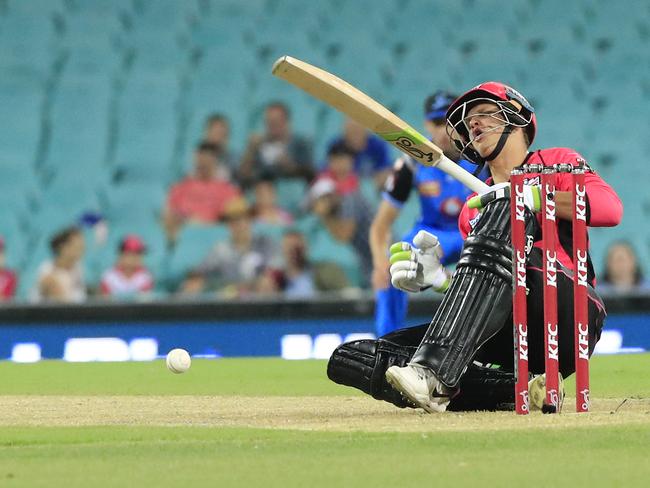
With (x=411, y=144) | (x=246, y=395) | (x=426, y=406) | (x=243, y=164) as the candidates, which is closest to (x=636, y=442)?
(x=426, y=406)

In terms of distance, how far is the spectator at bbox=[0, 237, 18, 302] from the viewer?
12.1 meters

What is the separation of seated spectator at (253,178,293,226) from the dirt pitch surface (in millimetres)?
6448

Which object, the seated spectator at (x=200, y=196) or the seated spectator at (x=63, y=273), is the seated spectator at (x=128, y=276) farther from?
the seated spectator at (x=200, y=196)

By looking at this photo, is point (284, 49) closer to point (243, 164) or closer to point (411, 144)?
point (243, 164)

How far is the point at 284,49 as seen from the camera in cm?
1409

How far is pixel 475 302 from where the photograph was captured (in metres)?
4.40

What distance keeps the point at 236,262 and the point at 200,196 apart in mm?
927

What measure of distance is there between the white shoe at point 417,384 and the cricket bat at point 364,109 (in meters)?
0.88

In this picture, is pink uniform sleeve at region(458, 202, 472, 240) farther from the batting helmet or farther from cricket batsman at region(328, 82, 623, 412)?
the batting helmet

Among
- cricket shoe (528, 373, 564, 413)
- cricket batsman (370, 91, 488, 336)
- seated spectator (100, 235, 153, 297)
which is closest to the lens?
cricket shoe (528, 373, 564, 413)

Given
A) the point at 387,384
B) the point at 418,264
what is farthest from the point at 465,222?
the point at 387,384

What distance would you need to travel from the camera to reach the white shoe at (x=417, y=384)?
4.32 m

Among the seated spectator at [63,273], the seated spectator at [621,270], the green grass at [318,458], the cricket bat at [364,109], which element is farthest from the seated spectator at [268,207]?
the green grass at [318,458]

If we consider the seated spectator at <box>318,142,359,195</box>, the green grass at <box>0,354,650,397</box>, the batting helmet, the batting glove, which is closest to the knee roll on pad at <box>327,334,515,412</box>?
the batting glove
